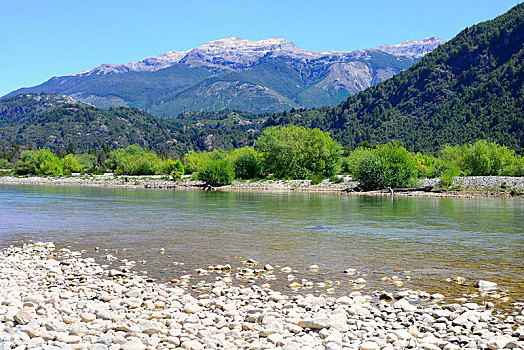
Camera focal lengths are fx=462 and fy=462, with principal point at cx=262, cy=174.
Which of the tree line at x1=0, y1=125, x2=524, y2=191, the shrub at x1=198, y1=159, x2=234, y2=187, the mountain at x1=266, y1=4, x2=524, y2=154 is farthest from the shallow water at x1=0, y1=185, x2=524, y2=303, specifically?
the mountain at x1=266, y1=4, x2=524, y2=154

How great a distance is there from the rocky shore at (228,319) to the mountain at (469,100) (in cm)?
13060

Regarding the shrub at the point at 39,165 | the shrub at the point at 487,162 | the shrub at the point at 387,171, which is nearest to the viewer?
the shrub at the point at 387,171

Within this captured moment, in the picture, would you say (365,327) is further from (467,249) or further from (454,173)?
(454,173)

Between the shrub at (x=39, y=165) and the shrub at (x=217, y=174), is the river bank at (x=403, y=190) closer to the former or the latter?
the shrub at (x=217, y=174)

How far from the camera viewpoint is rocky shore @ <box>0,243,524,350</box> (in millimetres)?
8562

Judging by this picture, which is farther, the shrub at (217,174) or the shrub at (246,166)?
the shrub at (246,166)

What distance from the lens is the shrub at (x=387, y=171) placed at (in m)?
63.0

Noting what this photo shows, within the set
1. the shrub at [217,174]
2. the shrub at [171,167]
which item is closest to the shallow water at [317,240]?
the shrub at [217,174]

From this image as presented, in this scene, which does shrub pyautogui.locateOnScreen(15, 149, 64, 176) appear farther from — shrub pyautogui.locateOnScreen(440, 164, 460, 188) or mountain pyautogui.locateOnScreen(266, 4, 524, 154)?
mountain pyautogui.locateOnScreen(266, 4, 524, 154)

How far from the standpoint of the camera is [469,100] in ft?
514

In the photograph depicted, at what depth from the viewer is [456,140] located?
141 meters

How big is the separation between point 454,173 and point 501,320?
63.8 meters

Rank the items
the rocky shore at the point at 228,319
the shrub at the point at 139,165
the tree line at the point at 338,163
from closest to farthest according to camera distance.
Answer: the rocky shore at the point at 228,319 < the tree line at the point at 338,163 < the shrub at the point at 139,165

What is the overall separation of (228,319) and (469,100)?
16552 centimetres
